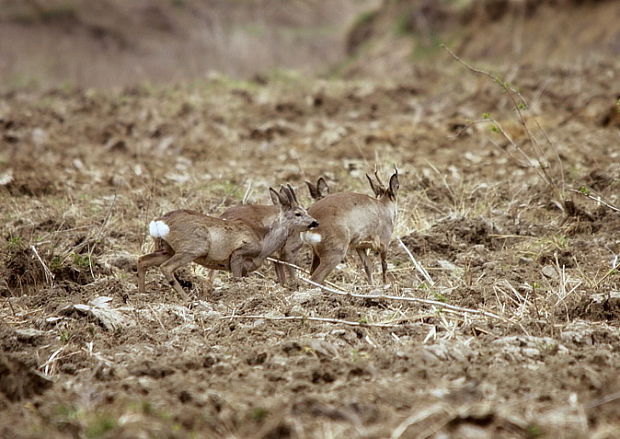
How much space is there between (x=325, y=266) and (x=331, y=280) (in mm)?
A: 790

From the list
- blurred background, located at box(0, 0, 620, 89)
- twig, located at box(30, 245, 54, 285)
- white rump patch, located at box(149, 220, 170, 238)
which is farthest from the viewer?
blurred background, located at box(0, 0, 620, 89)

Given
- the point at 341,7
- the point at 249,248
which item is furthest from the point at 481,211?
the point at 341,7

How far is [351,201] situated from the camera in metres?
9.23

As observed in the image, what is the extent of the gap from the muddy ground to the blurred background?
5.36 meters

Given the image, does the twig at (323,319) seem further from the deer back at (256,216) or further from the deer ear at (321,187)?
the deer ear at (321,187)

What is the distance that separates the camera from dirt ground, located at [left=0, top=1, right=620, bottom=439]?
15.8 ft

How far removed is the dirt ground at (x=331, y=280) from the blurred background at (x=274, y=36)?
5082 mm

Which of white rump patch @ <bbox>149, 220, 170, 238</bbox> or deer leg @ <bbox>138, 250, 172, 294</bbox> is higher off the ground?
white rump patch @ <bbox>149, 220, 170, 238</bbox>

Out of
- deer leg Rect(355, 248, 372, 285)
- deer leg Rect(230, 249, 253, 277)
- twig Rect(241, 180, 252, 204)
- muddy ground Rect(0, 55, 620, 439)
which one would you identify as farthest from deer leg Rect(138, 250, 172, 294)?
twig Rect(241, 180, 252, 204)

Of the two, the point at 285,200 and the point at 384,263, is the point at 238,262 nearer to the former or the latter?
the point at 285,200

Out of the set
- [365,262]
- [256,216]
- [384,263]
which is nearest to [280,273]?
[256,216]

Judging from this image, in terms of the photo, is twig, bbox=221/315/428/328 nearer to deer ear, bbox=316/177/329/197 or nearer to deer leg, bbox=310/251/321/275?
deer leg, bbox=310/251/321/275

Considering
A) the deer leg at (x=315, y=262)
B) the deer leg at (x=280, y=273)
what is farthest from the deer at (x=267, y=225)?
the deer leg at (x=315, y=262)

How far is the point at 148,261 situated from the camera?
8.60 metres
